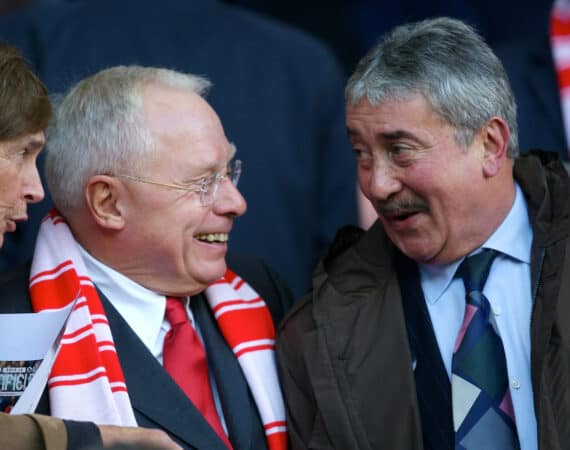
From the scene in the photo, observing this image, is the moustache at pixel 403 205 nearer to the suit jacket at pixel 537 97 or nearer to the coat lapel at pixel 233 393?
the coat lapel at pixel 233 393

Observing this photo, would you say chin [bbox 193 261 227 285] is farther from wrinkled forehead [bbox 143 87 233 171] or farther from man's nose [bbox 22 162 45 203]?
man's nose [bbox 22 162 45 203]

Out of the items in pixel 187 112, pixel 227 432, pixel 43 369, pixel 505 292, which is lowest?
pixel 227 432

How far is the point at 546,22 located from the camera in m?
5.48

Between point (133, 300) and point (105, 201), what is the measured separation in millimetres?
290

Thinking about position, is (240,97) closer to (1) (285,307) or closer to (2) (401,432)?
(1) (285,307)

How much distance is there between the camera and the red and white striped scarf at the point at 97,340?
3168mm

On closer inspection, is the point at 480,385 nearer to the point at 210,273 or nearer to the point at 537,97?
the point at 210,273

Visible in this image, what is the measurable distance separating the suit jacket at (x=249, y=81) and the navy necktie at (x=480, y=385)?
1052 millimetres

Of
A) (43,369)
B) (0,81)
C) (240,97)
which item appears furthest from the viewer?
(240,97)

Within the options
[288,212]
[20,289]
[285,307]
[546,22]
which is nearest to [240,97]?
[288,212]

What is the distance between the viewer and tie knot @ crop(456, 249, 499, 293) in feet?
11.0

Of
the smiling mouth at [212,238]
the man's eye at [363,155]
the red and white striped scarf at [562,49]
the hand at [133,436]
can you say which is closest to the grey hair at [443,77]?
the man's eye at [363,155]

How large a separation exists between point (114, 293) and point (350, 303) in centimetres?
66

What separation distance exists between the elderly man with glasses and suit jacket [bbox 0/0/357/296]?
0.52 metres
